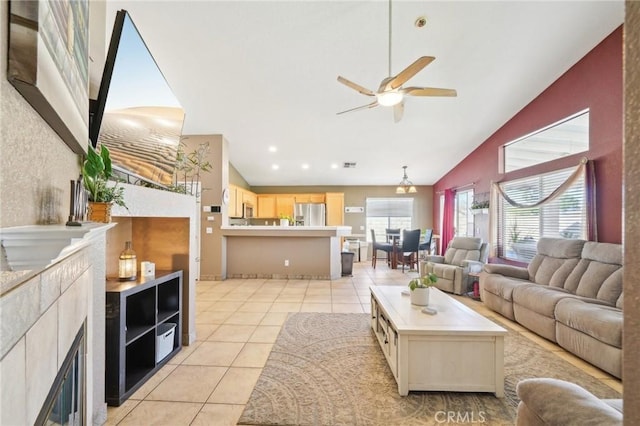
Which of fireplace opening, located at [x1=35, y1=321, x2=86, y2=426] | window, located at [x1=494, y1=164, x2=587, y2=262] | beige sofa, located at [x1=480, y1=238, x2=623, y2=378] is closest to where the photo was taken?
fireplace opening, located at [x1=35, y1=321, x2=86, y2=426]

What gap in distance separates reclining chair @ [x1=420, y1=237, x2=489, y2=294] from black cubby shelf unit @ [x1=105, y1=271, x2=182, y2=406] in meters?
4.07

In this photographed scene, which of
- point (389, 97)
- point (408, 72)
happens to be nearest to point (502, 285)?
point (389, 97)

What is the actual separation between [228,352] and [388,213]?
23.4 feet

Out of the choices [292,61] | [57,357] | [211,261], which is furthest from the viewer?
[211,261]

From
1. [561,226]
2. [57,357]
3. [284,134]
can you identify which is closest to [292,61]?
[284,134]

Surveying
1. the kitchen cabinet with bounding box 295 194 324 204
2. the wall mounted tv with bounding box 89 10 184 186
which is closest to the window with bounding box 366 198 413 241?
the kitchen cabinet with bounding box 295 194 324 204

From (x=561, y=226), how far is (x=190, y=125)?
6082 mm

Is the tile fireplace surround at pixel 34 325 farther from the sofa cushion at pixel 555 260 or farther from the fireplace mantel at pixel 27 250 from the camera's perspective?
the sofa cushion at pixel 555 260

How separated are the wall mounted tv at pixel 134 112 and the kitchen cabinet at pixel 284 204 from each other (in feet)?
19.4

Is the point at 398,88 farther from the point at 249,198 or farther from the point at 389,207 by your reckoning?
the point at 389,207

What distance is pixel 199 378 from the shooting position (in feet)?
6.73

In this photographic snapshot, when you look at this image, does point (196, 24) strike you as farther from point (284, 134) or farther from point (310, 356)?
point (310, 356)

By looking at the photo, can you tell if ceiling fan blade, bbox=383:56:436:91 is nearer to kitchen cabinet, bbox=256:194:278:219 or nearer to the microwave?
the microwave

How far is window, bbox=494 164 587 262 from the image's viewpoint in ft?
11.3
